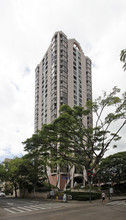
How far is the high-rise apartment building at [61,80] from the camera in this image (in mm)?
66562

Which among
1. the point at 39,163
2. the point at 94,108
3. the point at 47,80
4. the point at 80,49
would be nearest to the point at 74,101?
the point at 47,80

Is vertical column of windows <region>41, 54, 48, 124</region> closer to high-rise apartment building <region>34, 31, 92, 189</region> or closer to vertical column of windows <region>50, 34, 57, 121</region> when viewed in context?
high-rise apartment building <region>34, 31, 92, 189</region>

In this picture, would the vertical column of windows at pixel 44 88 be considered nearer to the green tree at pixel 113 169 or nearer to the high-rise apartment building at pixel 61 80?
the high-rise apartment building at pixel 61 80

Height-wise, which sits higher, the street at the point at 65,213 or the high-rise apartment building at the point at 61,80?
the high-rise apartment building at the point at 61,80

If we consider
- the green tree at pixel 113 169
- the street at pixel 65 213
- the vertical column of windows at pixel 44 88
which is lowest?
the street at pixel 65 213

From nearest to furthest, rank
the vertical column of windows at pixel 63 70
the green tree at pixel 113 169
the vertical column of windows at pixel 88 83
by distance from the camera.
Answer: the green tree at pixel 113 169 < the vertical column of windows at pixel 63 70 < the vertical column of windows at pixel 88 83

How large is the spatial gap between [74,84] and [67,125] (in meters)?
44.0

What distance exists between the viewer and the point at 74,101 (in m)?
68.9

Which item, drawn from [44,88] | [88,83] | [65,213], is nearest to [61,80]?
[44,88]

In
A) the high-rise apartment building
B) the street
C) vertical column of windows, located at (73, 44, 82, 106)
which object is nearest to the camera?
the street

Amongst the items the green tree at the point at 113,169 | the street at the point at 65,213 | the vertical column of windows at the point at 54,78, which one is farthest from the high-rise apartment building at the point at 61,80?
the street at the point at 65,213

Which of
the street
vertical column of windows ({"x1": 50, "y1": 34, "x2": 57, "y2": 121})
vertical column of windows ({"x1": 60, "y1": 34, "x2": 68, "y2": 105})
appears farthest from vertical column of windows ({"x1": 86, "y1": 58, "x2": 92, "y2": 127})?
the street

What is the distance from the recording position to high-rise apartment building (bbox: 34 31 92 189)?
66562 mm

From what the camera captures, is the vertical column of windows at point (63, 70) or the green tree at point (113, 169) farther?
the vertical column of windows at point (63, 70)
